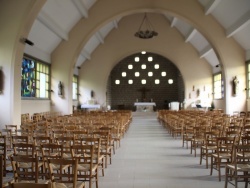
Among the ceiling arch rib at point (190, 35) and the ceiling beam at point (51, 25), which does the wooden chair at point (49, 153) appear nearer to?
the ceiling beam at point (51, 25)

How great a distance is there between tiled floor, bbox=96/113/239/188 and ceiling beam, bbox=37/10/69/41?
9921 mm

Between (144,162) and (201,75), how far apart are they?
23352 millimetres

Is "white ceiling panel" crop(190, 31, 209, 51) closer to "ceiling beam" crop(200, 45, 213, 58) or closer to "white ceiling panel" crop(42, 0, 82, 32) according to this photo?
"ceiling beam" crop(200, 45, 213, 58)

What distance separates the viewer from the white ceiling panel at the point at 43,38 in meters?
18.2

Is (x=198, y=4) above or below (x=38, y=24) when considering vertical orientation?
above

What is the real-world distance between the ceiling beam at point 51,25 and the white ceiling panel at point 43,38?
1.21ft

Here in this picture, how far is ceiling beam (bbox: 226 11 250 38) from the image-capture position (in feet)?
58.3

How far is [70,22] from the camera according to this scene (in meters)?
21.2

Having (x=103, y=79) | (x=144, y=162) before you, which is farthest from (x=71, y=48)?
(x=144, y=162)

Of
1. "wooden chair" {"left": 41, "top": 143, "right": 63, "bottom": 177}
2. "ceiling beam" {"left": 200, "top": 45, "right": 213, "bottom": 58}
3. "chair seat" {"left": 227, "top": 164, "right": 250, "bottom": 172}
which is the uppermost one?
"ceiling beam" {"left": 200, "top": 45, "right": 213, "bottom": 58}

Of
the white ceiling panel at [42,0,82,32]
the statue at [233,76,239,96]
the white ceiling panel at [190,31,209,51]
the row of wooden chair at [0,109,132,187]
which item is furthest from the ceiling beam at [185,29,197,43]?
the row of wooden chair at [0,109,132,187]

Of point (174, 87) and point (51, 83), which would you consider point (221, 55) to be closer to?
point (51, 83)

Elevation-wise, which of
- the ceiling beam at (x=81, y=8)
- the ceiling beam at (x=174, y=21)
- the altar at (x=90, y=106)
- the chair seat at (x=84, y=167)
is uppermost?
the ceiling beam at (x=174, y=21)

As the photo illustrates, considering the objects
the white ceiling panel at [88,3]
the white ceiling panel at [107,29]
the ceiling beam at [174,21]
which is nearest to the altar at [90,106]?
the white ceiling panel at [107,29]
